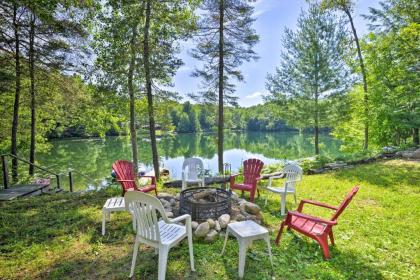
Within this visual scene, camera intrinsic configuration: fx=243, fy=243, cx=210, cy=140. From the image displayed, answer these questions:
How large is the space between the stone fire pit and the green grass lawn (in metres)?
0.20

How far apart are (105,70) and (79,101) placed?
285cm

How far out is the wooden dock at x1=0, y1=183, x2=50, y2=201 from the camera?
17.3 feet

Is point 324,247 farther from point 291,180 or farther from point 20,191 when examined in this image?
point 20,191

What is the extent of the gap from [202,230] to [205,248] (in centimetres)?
23

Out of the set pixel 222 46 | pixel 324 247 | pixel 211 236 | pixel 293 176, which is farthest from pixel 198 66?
pixel 324 247

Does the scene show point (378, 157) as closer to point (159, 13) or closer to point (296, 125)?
point (296, 125)

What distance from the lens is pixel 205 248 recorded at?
9.75 ft

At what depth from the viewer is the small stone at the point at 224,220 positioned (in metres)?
3.34

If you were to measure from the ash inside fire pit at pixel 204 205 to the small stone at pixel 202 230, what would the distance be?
0.67 feet

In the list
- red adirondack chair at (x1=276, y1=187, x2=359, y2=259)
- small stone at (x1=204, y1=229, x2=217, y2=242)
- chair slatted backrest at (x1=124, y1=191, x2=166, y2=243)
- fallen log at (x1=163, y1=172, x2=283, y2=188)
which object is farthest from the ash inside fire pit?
fallen log at (x1=163, y1=172, x2=283, y2=188)

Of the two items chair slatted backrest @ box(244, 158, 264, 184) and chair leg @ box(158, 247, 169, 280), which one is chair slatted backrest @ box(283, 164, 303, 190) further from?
chair leg @ box(158, 247, 169, 280)

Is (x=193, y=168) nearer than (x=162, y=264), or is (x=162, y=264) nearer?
(x=162, y=264)

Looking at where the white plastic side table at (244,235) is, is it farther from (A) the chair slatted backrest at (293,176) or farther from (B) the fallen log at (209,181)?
(B) the fallen log at (209,181)

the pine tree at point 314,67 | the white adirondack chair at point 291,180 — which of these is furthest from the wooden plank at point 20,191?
the pine tree at point 314,67
